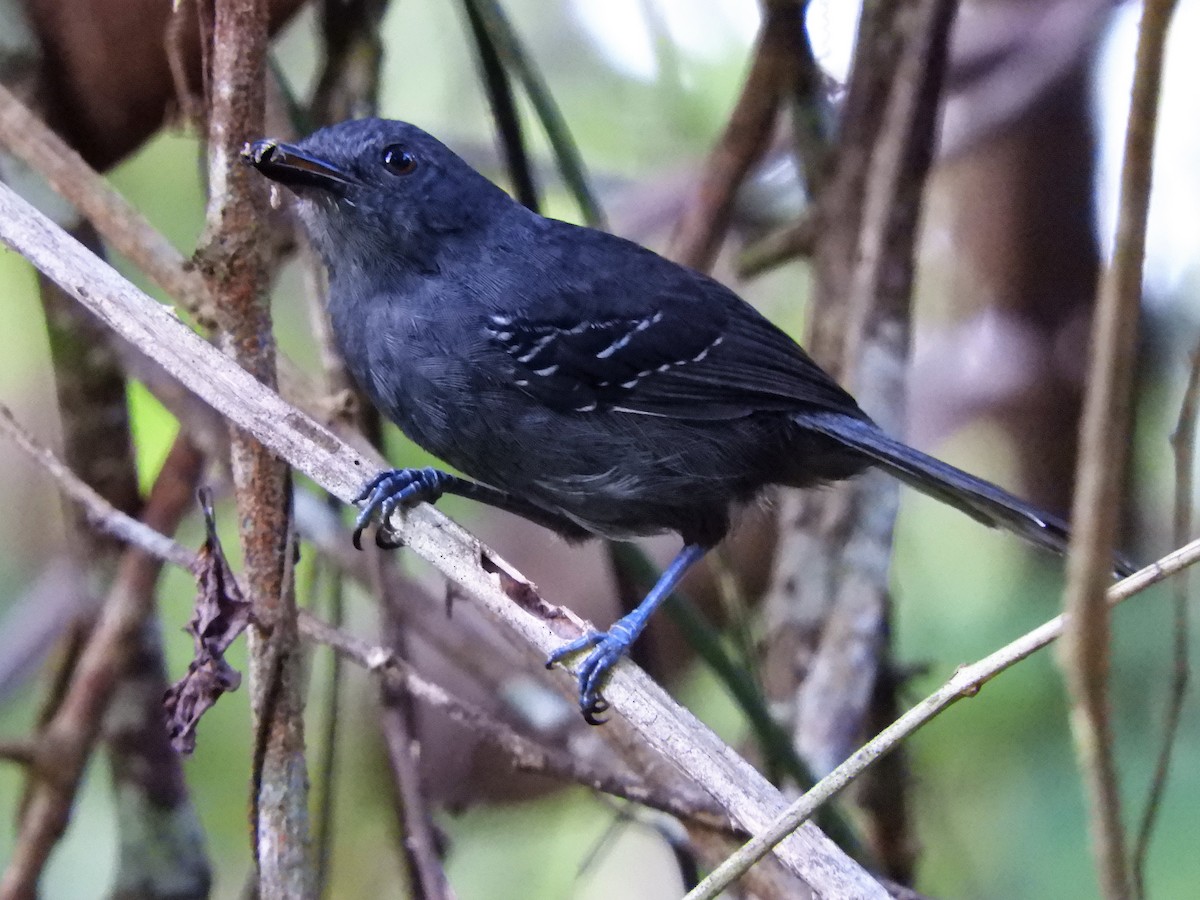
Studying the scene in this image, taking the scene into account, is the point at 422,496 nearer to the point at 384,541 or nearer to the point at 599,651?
the point at 384,541

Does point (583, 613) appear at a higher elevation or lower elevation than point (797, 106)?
lower

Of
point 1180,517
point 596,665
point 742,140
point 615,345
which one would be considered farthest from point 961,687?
point 742,140

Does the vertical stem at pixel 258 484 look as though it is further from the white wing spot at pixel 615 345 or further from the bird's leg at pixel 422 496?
the white wing spot at pixel 615 345

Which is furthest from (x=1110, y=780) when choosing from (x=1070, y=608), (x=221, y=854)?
(x=221, y=854)

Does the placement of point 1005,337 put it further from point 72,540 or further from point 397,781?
point 72,540

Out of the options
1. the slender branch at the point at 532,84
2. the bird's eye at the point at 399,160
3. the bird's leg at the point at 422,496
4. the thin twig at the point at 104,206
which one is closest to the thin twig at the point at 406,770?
the bird's leg at the point at 422,496

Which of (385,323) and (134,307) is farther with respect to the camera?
(385,323)

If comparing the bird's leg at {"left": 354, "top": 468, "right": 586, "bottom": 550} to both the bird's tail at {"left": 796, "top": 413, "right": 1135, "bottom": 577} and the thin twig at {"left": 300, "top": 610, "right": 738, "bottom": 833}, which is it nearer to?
the thin twig at {"left": 300, "top": 610, "right": 738, "bottom": 833}
